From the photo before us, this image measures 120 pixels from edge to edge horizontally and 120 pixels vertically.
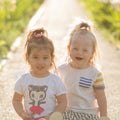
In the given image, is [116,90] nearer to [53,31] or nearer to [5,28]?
[5,28]

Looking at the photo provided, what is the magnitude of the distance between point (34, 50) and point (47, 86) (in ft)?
1.16

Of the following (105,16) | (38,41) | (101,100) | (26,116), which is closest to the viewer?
(26,116)

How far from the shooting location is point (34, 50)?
4824mm

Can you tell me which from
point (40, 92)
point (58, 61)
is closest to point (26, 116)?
point (40, 92)

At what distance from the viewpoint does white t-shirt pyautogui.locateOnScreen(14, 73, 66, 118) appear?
15.7 feet

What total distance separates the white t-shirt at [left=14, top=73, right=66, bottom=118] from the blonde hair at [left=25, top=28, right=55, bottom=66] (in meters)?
0.25

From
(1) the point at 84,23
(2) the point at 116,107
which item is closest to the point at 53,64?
(1) the point at 84,23

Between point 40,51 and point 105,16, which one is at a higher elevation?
point 105,16

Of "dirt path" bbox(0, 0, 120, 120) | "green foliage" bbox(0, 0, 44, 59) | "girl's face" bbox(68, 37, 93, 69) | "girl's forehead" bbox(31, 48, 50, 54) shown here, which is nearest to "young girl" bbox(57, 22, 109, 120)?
"girl's face" bbox(68, 37, 93, 69)

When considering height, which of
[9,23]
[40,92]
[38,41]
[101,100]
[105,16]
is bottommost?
[101,100]

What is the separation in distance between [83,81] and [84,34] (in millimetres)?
461

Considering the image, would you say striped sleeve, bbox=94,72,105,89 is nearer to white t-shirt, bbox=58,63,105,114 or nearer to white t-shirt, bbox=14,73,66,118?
white t-shirt, bbox=58,63,105,114

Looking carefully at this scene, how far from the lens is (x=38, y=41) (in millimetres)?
4840

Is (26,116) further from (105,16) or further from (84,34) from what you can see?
(105,16)
